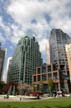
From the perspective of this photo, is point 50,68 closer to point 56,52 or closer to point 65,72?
point 65,72

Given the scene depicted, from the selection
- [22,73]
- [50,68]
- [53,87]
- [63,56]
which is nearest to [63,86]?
[53,87]

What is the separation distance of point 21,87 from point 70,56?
5040 centimetres

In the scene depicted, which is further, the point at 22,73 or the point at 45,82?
the point at 22,73

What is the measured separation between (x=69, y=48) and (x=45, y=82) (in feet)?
121

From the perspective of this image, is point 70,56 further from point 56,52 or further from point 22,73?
point 22,73

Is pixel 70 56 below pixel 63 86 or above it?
above

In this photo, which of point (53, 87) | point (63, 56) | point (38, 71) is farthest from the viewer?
point (63, 56)

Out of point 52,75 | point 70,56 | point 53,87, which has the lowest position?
point 53,87

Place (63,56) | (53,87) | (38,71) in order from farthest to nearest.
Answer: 1. (63,56)
2. (38,71)
3. (53,87)

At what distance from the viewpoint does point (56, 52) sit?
193 meters

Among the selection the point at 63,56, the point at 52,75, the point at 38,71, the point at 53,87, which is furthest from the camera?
the point at 63,56

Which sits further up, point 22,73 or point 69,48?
point 69,48

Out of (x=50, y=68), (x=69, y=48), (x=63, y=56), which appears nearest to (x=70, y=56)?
(x=69, y=48)

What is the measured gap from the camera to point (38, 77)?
14475 cm
